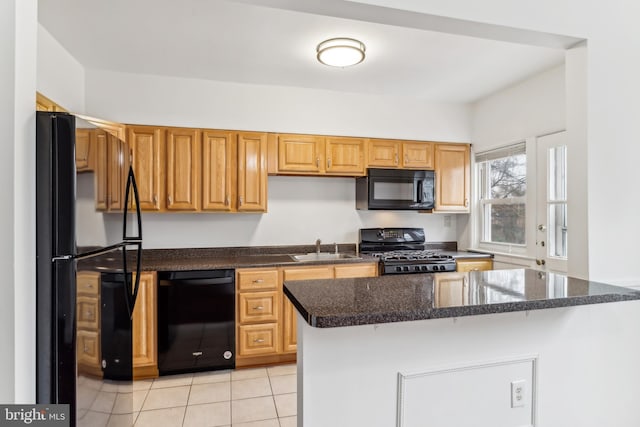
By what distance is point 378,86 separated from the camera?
3.56 meters

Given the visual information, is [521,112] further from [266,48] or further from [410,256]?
[266,48]

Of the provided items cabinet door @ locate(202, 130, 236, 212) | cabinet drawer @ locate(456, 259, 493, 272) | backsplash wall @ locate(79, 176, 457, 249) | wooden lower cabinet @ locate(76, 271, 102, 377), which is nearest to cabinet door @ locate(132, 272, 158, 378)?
backsplash wall @ locate(79, 176, 457, 249)

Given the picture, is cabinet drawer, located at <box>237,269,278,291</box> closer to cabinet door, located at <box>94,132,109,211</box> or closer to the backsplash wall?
the backsplash wall

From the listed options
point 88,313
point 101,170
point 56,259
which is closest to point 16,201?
point 56,259

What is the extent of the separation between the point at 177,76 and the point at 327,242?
2162 millimetres

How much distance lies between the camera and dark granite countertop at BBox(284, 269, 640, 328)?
1237 millimetres

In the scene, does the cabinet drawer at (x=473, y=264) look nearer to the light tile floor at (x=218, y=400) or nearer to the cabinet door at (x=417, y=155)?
the cabinet door at (x=417, y=155)

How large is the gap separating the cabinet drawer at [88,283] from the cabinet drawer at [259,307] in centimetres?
166

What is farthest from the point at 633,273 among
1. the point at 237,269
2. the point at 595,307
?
the point at 237,269

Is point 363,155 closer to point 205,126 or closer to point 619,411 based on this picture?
point 205,126

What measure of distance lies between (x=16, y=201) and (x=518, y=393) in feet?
6.85

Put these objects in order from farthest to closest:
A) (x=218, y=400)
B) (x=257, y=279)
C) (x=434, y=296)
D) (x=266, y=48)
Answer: (x=257, y=279), (x=266, y=48), (x=218, y=400), (x=434, y=296)

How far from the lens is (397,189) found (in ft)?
12.3

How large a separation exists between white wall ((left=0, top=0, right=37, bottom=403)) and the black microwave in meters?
2.87
